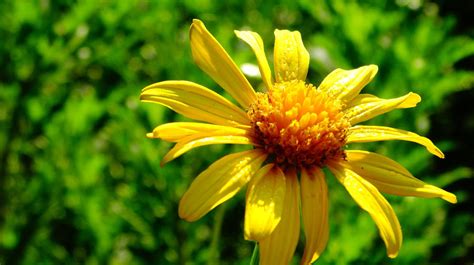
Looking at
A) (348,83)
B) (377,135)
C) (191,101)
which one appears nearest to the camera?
(191,101)

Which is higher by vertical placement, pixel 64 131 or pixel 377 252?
pixel 64 131

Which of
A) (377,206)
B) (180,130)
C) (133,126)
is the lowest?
(133,126)

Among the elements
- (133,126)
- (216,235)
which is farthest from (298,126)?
(133,126)

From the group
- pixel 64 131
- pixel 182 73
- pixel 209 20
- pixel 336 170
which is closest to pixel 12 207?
pixel 64 131

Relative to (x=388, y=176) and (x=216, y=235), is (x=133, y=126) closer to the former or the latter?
(x=216, y=235)

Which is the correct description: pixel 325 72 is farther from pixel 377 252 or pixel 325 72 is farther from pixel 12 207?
pixel 12 207

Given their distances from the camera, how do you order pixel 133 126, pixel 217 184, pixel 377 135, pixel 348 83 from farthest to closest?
pixel 133 126 → pixel 348 83 → pixel 377 135 → pixel 217 184
